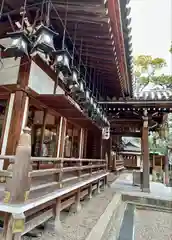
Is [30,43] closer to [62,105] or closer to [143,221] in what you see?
[62,105]

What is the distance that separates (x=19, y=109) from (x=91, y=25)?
6.85 feet

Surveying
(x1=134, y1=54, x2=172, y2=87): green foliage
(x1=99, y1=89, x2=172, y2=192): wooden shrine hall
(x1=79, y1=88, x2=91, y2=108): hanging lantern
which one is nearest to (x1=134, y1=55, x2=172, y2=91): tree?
(x1=134, y1=54, x2=172, y2=87): green foliage

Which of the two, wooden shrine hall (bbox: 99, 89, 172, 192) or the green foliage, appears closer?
wooden shrine hall (bbox: 99, 89, 172, 192)

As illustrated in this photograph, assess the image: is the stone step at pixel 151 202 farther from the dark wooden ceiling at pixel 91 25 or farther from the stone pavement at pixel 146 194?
the dark wooden ceiling at pixel 91 25

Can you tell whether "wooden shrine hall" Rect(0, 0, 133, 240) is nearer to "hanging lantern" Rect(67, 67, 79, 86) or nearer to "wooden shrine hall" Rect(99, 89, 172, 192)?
"hanging lantern" Rect(67, 67, 79, 86)

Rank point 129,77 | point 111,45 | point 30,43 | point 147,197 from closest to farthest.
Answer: point 30,43, point 111,45, point 129,77, point 147,197

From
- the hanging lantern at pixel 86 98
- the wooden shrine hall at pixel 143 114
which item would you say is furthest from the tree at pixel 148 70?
the hanging lantern at pixel 86 98

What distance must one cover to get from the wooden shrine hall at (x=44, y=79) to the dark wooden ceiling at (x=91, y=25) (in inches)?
0.6

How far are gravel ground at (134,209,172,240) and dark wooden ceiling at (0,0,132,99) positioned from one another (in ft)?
14.4

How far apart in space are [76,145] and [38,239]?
15.3ft

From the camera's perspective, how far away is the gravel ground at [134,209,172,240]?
15.3 feet

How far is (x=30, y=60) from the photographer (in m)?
3.79

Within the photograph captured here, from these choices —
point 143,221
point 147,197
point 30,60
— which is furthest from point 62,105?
point 147,197

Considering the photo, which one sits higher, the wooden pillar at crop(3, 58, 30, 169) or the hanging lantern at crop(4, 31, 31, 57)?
the hanging lantern at crop(4, 31, 31, 57)
